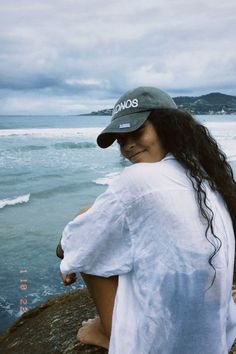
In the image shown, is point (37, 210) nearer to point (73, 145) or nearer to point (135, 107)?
point (135, 107)

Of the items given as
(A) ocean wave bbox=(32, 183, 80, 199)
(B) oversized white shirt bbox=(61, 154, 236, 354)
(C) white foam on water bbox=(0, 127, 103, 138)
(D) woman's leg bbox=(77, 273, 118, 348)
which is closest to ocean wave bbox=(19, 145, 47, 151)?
(C) white foam on water bbox=(0, 127, 103, 138)

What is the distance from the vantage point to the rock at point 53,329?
Answer: 3234 mm

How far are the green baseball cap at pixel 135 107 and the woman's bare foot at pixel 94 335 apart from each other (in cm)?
123

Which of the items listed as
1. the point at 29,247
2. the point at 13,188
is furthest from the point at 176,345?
the point at 13,188

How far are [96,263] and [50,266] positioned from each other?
6.80m

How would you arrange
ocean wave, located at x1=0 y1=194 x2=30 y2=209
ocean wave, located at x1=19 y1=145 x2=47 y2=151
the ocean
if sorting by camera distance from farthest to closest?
ocean wave, located at x1=19 y1=145 x2=47 y2=151, ocean wave, located at x1=0 y1=194 x2=30 y2=209, the ocean

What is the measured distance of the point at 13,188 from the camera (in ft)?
56.4

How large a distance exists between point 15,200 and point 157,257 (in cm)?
1309

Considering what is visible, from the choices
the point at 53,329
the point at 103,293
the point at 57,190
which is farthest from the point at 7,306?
the point at 57,190

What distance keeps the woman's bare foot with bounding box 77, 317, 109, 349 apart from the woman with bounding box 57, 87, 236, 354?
59cm

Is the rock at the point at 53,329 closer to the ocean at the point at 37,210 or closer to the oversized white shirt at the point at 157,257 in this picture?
the oversized white shirt at the point at 157,257

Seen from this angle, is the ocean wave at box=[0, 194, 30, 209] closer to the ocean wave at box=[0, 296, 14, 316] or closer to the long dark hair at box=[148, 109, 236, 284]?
the ocean wave at box=[0, 296, 14, 316]

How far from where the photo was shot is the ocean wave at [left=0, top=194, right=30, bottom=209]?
45.2ft

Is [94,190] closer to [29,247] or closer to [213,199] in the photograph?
[29,247]
